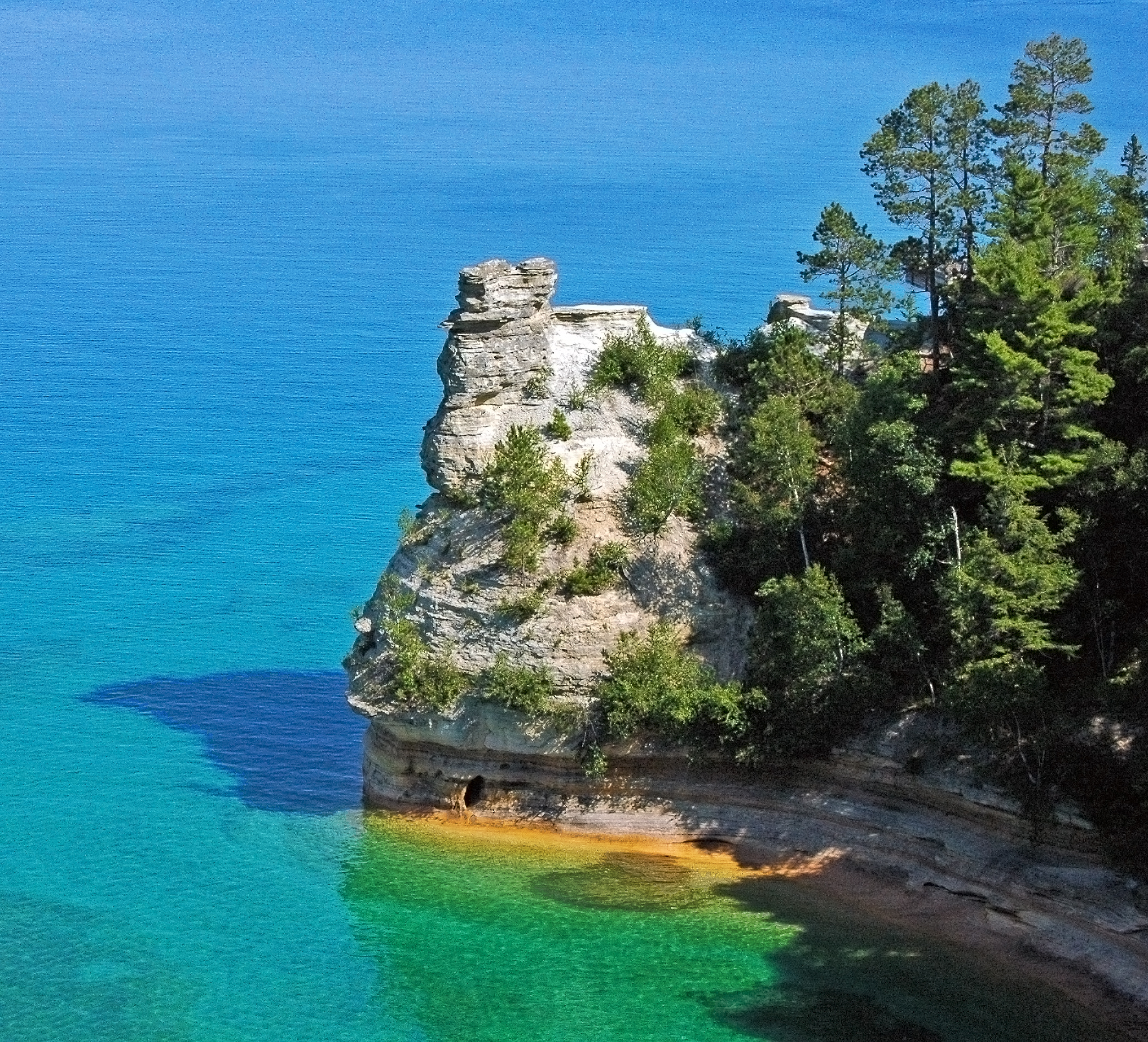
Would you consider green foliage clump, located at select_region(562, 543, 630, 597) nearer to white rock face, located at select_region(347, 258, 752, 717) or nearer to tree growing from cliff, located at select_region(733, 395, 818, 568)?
white rock face, located at select_region(347, 258, 752, 717)

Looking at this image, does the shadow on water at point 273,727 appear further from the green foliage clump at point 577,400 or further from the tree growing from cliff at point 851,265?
the tree growing from cliff at point 851,265

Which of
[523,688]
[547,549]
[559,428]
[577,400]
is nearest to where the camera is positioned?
[523,688]

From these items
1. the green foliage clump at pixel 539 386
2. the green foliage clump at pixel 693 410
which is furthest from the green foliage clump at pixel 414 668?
the green foliage clump at pixel 693 410

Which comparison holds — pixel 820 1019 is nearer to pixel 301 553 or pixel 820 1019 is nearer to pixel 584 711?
pixel 584 711

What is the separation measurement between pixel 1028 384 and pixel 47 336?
66.6 meters

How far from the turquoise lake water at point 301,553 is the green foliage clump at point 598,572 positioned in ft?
22.4

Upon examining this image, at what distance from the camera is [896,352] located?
152 ft

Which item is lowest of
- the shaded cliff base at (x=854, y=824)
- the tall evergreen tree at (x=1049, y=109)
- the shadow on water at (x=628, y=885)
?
the shadow on water at (x=628, y=885)

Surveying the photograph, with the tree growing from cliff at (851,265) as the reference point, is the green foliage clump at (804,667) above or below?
below

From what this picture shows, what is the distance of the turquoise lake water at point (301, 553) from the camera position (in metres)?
38.0

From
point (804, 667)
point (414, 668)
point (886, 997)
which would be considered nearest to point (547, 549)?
point (414, 668)

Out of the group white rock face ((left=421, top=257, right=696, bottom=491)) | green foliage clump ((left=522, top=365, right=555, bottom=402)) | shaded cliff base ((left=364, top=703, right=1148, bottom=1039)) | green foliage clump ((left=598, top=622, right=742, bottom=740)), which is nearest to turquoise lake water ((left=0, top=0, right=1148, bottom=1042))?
shaded cliff base ((left=364, top=703, right=1148, bottom=1039))

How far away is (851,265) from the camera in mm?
45625

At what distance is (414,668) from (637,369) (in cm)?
1015
